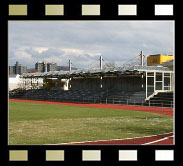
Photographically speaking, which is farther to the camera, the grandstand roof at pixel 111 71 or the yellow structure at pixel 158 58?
the yellow structure at pixel 158 58

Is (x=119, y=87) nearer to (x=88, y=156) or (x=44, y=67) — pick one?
(x=44, y=67)

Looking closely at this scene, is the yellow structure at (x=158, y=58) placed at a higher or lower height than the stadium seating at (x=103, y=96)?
higher

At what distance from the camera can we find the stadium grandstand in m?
34.3

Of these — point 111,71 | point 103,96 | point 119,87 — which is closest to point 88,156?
point 111,71

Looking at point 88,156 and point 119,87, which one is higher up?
point 88,156

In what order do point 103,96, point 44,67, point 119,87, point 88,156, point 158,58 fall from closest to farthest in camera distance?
1. point 88,156
2. point 103,96
3. point 119,87
4. point 158,58
5. point 44,67

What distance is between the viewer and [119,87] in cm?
4225

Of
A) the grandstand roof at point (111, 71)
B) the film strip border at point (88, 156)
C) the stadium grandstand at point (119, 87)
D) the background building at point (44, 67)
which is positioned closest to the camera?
the film strip border at point (88, 156)

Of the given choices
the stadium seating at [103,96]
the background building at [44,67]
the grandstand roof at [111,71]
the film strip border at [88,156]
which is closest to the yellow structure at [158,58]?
the grandstand roof at [111,71]

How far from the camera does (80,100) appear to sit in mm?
40562

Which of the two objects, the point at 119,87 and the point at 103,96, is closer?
the point at 103,96

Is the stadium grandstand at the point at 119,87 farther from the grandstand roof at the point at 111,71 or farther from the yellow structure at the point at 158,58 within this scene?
the yellow structure at the point at 158,58

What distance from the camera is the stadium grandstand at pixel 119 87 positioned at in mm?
34312
